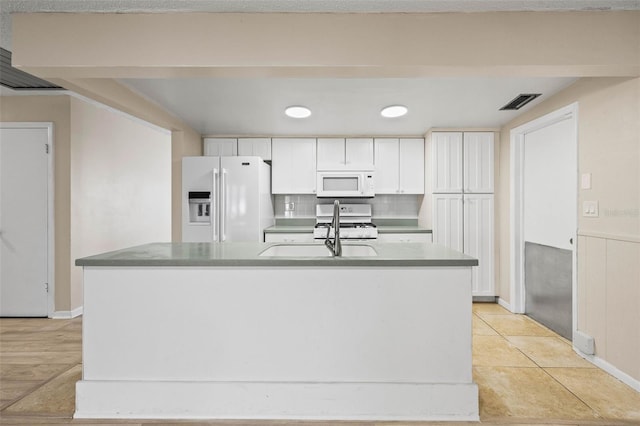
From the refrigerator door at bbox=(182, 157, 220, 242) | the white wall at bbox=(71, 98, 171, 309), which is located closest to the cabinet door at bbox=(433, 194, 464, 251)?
the refrigerator door at bbox=(182, 157, 220, 242)

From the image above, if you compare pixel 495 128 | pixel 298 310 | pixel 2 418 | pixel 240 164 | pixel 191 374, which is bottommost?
pixel 2 418

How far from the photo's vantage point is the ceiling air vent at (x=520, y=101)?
11.1 ft

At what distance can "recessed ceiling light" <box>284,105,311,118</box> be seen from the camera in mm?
3797

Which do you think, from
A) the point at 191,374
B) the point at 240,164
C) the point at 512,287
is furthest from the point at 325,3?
the point at 512,287

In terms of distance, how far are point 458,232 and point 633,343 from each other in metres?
2.26

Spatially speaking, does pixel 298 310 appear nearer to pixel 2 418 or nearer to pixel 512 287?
pixel 2 418

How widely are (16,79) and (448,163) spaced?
4.55m

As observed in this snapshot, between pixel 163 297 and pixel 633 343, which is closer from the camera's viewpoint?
pixel 163 297

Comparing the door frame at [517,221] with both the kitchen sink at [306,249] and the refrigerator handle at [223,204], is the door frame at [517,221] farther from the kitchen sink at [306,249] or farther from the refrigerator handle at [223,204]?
the refrigerator handle at [223,204]

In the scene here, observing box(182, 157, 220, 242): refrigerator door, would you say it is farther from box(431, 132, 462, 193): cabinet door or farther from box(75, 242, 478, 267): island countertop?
box(431, 132, 462, 193): cabinet door

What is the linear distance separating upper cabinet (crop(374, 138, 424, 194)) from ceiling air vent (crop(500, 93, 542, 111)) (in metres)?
1.30

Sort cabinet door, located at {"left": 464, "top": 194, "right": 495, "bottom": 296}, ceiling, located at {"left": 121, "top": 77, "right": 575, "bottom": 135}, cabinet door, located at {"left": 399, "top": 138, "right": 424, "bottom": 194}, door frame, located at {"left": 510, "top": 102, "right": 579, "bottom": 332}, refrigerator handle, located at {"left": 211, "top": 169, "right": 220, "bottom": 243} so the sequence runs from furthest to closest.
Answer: cabinet door, located at {"left": 399, "top": 138, "right": 424, "bottom": 194}, cabinet door, located at {"left": 464, "top": 194, "right": 495, "bottom": 296}, refrigerator handle, located at {"left": 211, "top": 169, "right": 220, "bottom": 243}, door frame, located at {"left": 510, "top": 102, "right": 579, "bottom": 332}, ceiling, located at {"left": 121, "top": 77, "right": 575, "bottom": 135}

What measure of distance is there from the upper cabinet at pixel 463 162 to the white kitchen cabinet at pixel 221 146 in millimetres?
2548

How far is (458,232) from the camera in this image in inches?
181
